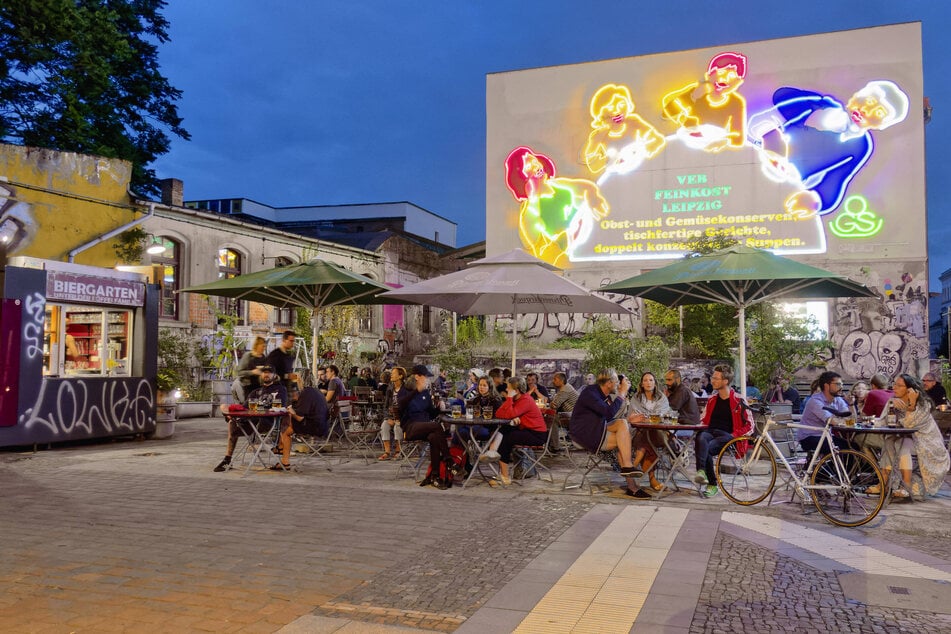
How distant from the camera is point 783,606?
14.8 feet

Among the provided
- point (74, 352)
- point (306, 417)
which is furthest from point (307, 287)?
point (74, 352)

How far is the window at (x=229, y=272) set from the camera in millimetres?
22828

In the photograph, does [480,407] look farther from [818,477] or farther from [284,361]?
[818,477]

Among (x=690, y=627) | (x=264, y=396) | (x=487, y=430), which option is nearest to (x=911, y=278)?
(x=487, y=430)

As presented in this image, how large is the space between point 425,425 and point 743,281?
466 cm

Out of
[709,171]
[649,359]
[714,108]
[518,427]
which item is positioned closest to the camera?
[518,427]

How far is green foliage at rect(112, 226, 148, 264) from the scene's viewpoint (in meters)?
19.9

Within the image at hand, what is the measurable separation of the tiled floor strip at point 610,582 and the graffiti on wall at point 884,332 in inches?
720

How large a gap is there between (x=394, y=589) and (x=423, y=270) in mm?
29048

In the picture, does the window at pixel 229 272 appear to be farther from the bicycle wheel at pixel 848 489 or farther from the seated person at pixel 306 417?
the bicycle wheel at pixel 848 489

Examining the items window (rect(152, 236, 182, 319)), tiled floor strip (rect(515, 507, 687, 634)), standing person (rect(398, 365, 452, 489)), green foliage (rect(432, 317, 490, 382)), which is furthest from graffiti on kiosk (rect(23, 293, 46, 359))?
green foliage (rect(432, 317, 490, 382))

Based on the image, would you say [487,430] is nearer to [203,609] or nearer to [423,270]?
[203,609]

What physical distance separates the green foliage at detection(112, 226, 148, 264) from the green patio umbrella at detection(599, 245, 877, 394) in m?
13.9

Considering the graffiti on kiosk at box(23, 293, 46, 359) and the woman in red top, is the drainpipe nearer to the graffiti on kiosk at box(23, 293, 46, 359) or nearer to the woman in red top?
Answer: the graffiti on kiosk at box(23, 293, 46, 359)
